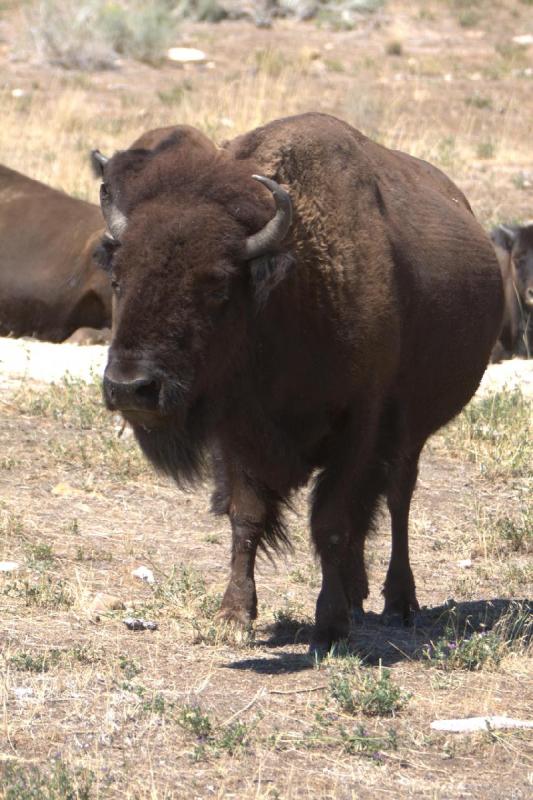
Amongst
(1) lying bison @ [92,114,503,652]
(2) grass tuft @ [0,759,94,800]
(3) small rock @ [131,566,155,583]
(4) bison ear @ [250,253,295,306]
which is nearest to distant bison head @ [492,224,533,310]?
(1) lying bison @ [92,114,503,652]

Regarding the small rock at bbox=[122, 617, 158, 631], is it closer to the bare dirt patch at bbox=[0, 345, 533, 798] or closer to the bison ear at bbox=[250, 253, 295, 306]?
the bare dirt patch at bbox=[0, 345, 533, 798]

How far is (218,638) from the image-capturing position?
5707 millimetres

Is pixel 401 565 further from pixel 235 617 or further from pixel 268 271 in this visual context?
pixel 268 271

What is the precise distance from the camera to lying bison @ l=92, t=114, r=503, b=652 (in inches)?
198

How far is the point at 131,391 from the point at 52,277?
7.65 meters

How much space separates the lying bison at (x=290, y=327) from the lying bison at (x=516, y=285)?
18.9 feet

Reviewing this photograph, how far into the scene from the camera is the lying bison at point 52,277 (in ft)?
40.3

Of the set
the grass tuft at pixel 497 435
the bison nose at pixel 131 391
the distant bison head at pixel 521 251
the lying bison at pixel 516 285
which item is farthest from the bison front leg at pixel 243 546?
the distant bison head at pixel 521 251

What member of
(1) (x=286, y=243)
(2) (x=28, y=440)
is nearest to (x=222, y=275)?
(1) (x=286, y=243)

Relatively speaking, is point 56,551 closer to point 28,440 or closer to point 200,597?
point 200,597

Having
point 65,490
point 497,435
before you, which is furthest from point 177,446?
point 497,435

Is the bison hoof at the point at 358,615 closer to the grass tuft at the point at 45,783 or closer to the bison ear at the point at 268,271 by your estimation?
the bison ear at the point at 268,271

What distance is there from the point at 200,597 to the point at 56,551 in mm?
992

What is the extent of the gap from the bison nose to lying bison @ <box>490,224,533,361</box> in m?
7.66
